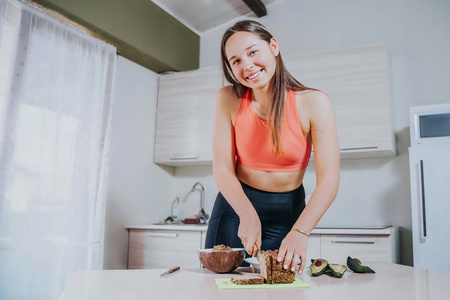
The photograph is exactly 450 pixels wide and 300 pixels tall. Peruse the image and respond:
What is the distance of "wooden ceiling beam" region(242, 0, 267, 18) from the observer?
3.52 meters

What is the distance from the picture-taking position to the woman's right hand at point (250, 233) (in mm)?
1168

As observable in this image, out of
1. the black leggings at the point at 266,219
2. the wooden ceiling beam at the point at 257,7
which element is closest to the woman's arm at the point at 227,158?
the black leggings at the point at 266,219

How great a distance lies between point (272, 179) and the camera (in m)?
1.50

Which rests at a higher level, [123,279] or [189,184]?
[189,184]

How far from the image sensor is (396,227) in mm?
2881

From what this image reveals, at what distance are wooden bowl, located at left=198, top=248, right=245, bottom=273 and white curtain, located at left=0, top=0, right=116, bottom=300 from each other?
1.59 m

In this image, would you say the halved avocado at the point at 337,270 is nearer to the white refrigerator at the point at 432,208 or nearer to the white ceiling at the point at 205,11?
the white refrigerator at the point at 432,208

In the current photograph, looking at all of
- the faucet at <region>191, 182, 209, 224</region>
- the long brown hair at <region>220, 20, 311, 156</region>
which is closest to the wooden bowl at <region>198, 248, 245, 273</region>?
the long brown hair at <region>220, 20, 311, 156</region>

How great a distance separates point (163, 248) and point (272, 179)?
178 cm

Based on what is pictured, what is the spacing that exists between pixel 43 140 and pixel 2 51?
0.56m

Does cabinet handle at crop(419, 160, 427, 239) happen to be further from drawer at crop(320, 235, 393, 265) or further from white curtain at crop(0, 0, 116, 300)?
white curtain at crop(0, 0, 116, 300)

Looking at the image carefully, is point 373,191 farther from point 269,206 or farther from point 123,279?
point 123,279

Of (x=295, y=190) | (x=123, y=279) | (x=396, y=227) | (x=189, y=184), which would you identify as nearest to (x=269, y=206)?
(x=295, y=190)

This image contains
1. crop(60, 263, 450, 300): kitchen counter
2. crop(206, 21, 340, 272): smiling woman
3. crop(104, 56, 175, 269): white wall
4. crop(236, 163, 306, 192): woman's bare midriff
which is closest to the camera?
crop(60, 263, 450, 300): kitchen counter
